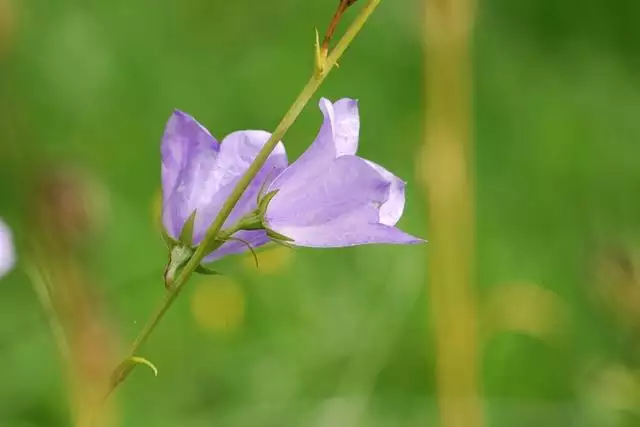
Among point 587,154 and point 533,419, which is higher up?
point 587,154

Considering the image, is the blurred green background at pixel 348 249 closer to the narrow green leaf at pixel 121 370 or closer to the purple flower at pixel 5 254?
the purple flower at pixel 5 254

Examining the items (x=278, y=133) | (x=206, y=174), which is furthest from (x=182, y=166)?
(x=278, y=133)

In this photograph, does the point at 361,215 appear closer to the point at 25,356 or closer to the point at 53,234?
the point at 53,234

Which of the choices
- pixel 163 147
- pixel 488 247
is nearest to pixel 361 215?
pixel 163 147

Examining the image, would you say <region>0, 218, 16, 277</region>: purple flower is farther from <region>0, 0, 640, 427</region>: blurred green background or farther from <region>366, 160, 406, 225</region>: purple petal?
<region>0, 0, 640, 427</region>: blurred green background

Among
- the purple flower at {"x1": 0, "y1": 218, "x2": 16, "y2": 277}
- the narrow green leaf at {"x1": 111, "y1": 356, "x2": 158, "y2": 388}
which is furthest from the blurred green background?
the narrow green leaf at {"x1": 111, "y1": 356, "x2": 158, "y2": 388}

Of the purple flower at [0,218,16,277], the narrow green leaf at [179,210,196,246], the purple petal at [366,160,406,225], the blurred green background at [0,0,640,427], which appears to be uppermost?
the purple petal at [366,160,406,225]

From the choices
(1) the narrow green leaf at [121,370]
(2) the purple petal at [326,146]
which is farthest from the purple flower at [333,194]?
(1) the narrow green leaf at [121,370]
